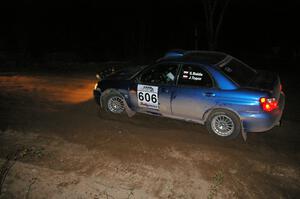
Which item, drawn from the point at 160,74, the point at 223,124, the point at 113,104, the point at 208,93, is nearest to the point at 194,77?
the point at 208,93

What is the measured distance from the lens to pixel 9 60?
15.0 m

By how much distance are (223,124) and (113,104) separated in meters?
2.66

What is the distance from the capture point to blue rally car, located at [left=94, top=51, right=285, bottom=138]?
5535 mm

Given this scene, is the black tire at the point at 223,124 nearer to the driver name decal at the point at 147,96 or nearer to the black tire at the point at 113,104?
the driver name decal at the point at 147,96

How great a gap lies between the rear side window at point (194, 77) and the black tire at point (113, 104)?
1701 mm

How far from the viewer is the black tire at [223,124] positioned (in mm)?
5788

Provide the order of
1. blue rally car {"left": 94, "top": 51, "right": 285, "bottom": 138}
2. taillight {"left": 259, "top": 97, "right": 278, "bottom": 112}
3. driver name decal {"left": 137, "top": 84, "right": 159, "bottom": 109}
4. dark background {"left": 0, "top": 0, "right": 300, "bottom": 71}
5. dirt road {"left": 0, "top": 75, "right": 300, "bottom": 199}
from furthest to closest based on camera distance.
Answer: dark background {"left": 0, "top": 0, "right": 300, "bottom": 71} → driver name decal {"left": 137, "top": 84, "right": 159, "bottom": 109} → blue rally car {"left": 94, "top": 51, "right": 285, "bottom": 138} → taillight {"left": 259, "top": 97, "right": 278, "bottom": 112} → dirt road {"left": 0, "top": 75, "right": 300, "bottom": 199}

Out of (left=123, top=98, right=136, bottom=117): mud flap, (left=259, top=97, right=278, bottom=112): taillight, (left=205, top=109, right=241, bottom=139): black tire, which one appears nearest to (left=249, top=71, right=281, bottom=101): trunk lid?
(left=259, top=97, right=278, bottom=112): taillight

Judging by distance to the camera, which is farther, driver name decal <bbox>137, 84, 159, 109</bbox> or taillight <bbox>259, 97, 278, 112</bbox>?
driver name decal <bbox>137, 84, 159, 109</bbox>

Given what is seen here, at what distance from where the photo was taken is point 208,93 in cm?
581

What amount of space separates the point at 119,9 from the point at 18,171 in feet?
53.9

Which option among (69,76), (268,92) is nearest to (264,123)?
(268,92)

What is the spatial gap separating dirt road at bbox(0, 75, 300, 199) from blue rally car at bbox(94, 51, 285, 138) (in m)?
0.41

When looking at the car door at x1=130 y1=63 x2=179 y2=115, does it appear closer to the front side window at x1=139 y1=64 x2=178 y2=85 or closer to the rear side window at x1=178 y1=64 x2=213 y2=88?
the front side window at x1=139 y1=64 x2=178 y2=85
